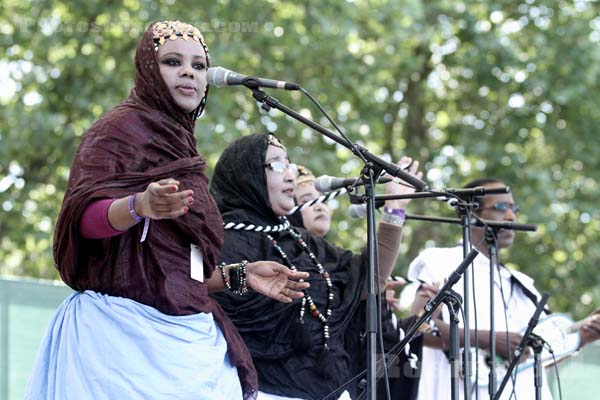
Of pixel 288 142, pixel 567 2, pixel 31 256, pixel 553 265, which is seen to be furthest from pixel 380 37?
pixel 31 256

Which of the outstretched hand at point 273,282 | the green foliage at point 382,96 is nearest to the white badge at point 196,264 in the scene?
the outstretched hand at point 273,282

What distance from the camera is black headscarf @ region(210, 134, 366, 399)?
165 inches

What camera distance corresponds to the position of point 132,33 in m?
10.2

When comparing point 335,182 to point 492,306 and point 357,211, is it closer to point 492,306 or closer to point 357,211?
point 357,211

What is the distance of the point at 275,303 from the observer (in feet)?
13.9

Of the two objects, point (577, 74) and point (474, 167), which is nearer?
point (577, 74)

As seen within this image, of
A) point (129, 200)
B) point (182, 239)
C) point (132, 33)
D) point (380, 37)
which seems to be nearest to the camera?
point (129, 200)

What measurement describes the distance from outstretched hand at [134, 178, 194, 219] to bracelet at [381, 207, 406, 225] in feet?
6.11

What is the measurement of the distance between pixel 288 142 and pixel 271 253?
20.2 ft

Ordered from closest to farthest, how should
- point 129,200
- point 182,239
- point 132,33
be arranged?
point 129,200 < point 182,239 < point 132,33

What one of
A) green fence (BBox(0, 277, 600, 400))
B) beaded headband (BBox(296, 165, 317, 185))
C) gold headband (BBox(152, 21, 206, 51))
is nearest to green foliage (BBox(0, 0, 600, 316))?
green fence (BBox(0, 277, 600, 400))

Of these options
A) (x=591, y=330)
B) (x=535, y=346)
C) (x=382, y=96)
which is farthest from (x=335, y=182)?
(x=382, y=96)

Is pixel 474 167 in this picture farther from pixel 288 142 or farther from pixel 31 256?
pixel 31 256

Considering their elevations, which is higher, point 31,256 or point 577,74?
point 577,74
